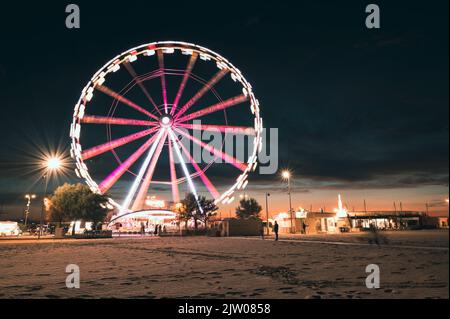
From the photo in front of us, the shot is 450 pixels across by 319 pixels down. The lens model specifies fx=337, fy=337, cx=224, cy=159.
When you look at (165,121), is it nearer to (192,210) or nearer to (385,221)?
(192,210)

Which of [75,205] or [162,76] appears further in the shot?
[75,205]

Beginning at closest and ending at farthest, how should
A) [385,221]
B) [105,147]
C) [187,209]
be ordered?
[105,147] → [187,209] → [385,221]

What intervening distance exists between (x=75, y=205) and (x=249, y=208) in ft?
177

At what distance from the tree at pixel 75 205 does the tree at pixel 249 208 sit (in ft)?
165

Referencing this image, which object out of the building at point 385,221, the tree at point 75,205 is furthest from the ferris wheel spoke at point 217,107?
the building at point 385,221

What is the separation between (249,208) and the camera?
3642 inches

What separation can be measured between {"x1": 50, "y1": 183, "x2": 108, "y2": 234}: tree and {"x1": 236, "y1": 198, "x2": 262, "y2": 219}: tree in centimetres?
5022

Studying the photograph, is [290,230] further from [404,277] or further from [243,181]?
[404,277]

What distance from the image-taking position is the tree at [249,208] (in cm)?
9244

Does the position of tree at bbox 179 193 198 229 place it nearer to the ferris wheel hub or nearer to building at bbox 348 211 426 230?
building at bbox 348 211 426 230

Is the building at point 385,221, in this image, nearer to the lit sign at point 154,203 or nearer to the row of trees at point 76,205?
the row of trees at point 76,205

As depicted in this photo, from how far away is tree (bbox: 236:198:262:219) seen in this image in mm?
92438

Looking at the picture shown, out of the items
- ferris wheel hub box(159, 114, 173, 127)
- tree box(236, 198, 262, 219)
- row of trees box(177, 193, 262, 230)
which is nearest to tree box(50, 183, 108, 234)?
row of trees box(177, 193, 262, 230)

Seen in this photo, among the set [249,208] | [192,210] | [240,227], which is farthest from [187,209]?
[249,208]
